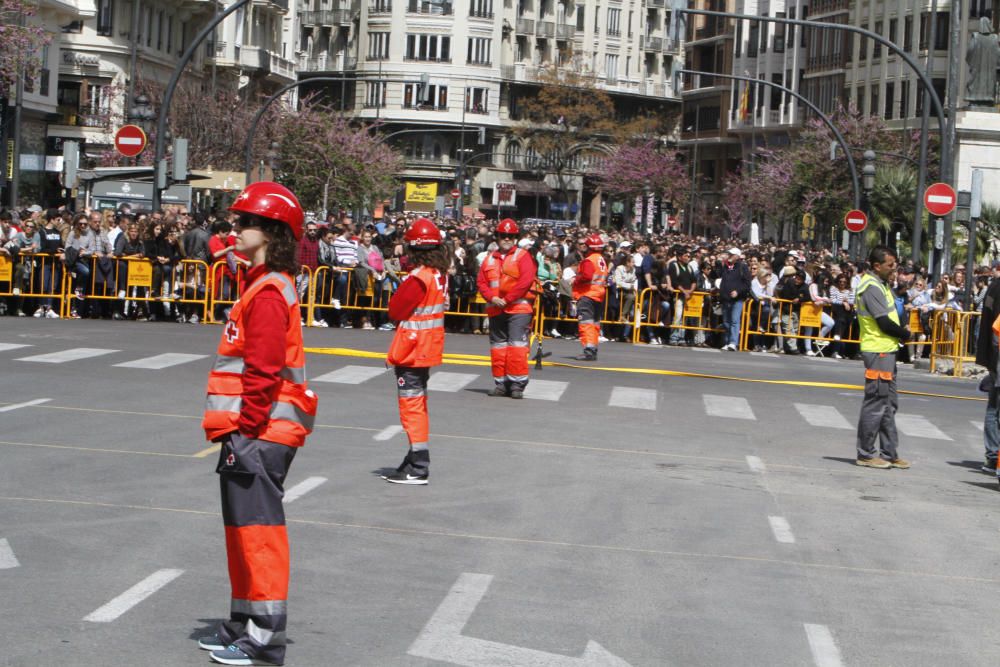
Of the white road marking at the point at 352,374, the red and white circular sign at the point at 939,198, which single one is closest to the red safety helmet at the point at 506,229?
the white road marking at the point at 352,374

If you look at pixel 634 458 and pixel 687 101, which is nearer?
pixel 634 458

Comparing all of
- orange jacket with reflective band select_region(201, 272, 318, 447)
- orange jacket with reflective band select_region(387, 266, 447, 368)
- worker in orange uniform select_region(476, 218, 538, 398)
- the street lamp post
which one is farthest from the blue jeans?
orange jacket with reflective band select_region(201, 272, 318, 447)

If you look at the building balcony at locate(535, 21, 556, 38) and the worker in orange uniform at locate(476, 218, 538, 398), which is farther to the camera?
the building balcony at locate(535, 21, 556, 38)

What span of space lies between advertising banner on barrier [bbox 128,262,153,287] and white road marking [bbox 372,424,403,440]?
1397 cm

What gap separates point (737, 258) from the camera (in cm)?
3139

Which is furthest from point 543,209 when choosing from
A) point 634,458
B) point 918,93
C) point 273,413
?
point 273,413

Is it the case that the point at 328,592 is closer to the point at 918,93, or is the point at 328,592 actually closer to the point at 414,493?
the point at 414,493

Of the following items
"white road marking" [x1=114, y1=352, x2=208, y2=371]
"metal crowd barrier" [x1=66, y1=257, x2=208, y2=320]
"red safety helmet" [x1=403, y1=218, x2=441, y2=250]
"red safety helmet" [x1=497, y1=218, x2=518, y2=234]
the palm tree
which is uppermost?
the palm tree

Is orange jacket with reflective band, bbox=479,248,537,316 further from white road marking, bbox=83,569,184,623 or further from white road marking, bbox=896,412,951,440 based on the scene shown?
white road marking, bbox=83,569,184,623

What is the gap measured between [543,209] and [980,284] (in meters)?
87.1

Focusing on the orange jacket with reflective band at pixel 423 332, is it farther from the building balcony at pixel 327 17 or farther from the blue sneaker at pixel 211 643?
the building balcony at pixel 327 17

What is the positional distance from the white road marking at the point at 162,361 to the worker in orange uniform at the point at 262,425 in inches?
539

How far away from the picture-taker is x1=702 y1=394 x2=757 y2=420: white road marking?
19297 millimetres

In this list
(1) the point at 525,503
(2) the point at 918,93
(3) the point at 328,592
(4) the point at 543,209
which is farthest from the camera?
(4) the point at 543,209
